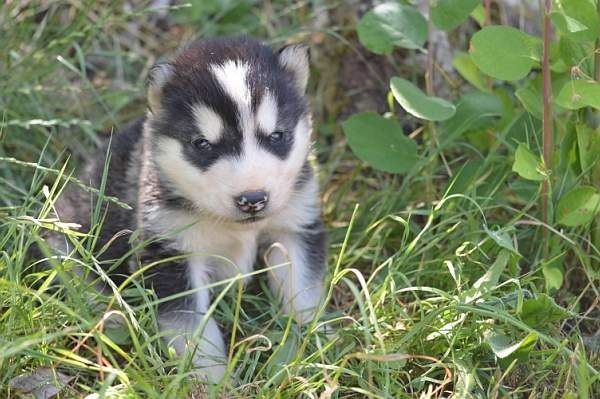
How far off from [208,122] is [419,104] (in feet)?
3.20

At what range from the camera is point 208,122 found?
3824 millimetres

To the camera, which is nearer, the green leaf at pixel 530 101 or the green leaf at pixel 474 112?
the green leaf at pixel 530 101

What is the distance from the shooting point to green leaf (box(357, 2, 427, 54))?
4473 millimetres

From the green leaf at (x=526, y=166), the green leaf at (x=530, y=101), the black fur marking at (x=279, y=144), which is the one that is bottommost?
the green leaf at (x=526, y=166)

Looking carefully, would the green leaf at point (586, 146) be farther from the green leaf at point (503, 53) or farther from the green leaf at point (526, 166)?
the green leaf at point (503, 53)

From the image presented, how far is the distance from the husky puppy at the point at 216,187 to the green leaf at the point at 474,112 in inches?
31.4

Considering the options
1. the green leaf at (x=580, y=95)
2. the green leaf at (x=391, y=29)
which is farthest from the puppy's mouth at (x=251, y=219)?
the green leaf at (x=580, y=95)

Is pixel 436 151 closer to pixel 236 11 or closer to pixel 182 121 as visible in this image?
pixel 182 121

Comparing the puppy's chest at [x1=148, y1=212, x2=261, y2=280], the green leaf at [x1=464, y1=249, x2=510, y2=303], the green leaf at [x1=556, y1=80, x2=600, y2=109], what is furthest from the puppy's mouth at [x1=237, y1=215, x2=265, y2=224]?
the green leaf at [x1=556, y1=80, x2=600, y2=109]

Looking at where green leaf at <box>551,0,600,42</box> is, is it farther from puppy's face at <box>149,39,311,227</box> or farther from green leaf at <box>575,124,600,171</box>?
puppy's face at <box>149,39,311,227</box>

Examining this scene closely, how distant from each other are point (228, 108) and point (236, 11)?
A: 2.53 metres

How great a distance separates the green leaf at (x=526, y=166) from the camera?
152 inches

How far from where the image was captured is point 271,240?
4363 millimetres

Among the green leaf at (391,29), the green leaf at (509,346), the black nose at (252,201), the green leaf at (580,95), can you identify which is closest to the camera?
the green leaf at (509,346)
